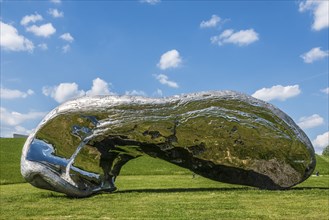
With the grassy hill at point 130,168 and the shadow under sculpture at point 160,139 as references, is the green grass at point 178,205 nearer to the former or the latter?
the shadow under sculpture at point 160,139

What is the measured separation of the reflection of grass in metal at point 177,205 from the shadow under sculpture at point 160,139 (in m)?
0.64

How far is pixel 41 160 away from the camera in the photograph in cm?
1042

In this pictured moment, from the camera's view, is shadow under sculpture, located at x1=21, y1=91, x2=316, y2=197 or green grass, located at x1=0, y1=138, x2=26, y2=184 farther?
green grass, located at x1=0, y1=138, x2=26, y2=184

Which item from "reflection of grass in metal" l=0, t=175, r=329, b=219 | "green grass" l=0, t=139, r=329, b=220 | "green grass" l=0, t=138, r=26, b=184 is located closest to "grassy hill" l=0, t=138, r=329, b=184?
"green grass" l=0, t=138, r=26, b=184

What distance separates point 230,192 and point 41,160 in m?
5.14

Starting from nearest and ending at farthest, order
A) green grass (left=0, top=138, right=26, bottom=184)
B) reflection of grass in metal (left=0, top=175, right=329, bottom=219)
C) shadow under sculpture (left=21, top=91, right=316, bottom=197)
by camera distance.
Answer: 1. reflection of grass in metal (left=0, top=175, right=329, bottom=219)
2. shadow under sculpture (left=21, top=91, right=316, bottom=197)
3. green grass (left=0, top=138, right=26, bottom=184)

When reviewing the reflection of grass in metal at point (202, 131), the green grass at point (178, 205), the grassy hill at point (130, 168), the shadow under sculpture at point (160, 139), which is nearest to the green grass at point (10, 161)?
the grassy hill at point (130, 168)

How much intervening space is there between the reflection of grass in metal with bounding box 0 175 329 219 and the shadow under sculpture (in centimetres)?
64

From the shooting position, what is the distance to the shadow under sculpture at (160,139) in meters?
10.5

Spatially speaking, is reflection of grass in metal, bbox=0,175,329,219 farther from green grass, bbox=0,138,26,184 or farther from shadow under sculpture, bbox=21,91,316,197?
green grass, bbox=0,138,26,184

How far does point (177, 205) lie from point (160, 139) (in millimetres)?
2212

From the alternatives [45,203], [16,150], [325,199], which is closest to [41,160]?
[45,203]

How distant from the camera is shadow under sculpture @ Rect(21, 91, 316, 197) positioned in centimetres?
1048

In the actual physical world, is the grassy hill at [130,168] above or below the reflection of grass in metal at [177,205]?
above
